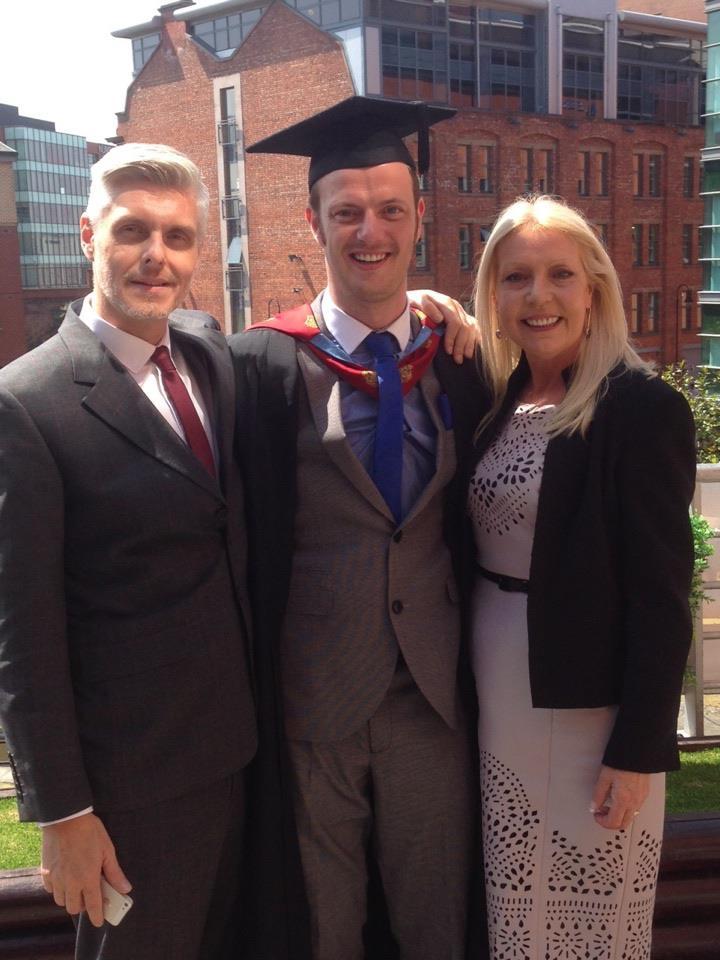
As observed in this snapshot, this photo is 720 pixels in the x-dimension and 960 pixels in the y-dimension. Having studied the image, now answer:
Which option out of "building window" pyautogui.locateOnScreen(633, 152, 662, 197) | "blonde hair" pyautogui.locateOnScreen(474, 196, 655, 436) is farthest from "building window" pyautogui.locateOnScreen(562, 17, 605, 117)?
"blonde hair" pyautogui.locateOnScreen(474, 196, 655, 436)

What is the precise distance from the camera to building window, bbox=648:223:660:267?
34.1m

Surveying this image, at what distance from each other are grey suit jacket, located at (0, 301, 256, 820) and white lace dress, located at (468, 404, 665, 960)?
54 cm

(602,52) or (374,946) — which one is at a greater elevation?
(602,52)

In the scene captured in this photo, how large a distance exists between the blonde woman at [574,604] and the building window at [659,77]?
3426 cm

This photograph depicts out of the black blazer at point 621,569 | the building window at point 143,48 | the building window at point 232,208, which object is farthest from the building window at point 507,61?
the black blazer at point 621,569

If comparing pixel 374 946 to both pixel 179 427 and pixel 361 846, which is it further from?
pixel 179 427

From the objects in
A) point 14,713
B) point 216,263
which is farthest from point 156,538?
point 216,263

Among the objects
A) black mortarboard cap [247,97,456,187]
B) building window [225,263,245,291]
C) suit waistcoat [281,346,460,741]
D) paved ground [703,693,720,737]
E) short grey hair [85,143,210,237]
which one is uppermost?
building window [225,263,245,291]

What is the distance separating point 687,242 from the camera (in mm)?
34719

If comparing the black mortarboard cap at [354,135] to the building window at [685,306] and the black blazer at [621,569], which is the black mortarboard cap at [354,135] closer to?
the black blazer at [621,569]

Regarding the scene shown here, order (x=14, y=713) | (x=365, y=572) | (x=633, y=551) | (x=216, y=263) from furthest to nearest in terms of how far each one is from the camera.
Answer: (x=216, y=263)
(x=365, y=572)
(x=633, y=551)
(x=14, y=713)

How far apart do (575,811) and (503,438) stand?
2.59 ft

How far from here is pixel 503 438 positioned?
2.35 m

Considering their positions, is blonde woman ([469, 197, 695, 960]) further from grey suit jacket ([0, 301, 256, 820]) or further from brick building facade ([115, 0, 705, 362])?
brick building facade ([115, 0, 705, 362])
